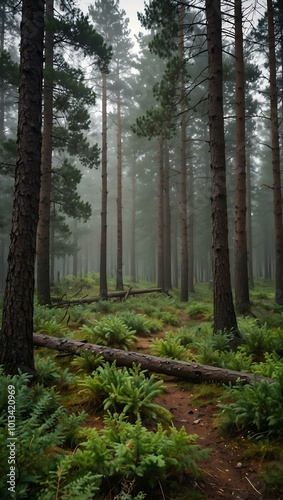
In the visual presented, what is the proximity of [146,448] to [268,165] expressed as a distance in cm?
4229

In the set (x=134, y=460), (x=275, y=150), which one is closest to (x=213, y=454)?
(x=134, y=460)

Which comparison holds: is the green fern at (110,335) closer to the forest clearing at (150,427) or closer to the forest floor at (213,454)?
the forest clearing at (150,427)

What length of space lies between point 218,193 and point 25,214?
4.57 m

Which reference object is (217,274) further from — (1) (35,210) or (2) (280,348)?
(1) (35,210)

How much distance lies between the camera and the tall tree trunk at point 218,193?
6.97m

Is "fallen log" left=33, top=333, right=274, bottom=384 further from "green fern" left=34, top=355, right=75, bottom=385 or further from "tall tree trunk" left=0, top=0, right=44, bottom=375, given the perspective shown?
"tall tree trunk" left=0, top=0, right=44, bottom=375

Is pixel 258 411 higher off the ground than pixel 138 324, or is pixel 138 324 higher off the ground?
pixel 138 324

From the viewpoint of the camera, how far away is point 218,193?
703 centimetres

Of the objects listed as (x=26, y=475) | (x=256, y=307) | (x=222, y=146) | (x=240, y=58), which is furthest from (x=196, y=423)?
(x=240, y=58)

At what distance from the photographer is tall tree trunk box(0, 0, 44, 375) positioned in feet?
15.5

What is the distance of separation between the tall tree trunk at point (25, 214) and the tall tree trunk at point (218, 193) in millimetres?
4238

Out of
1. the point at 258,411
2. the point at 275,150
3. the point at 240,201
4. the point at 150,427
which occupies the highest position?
the point at 275,150

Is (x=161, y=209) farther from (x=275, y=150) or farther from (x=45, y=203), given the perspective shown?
(x=45, y=203)

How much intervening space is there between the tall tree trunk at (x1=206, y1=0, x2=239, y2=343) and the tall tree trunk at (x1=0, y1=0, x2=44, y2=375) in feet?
13.9
